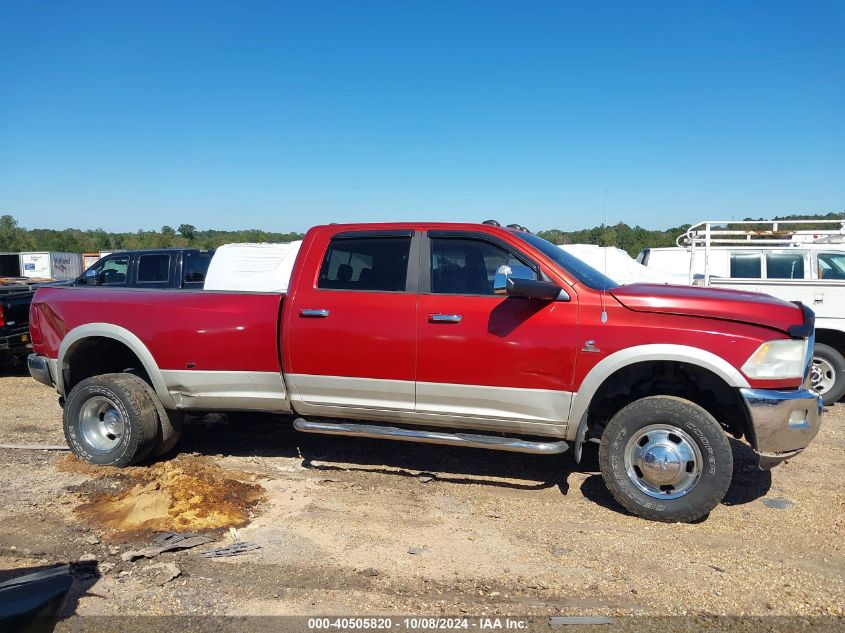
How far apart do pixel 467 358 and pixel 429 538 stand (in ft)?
4.04

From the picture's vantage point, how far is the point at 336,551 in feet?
12.4

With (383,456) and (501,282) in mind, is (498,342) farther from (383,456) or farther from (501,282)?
(383,456)

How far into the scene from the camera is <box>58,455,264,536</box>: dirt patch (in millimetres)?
4180

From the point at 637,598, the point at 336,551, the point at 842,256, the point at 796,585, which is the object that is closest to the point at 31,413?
the point at 336,551

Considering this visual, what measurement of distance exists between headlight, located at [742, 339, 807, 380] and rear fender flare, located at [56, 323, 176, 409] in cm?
439

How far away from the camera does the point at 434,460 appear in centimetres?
545

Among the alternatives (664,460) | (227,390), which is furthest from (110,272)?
(664,460)

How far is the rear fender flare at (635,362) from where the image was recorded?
3908mm

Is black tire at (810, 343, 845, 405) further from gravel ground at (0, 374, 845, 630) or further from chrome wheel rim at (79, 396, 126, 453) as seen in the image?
chrome wheel rim at (79, 396, 126, 453)

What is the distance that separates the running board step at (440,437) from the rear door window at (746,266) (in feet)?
21.2

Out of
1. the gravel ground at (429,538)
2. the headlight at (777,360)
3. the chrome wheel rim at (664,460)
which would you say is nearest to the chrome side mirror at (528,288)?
the chrome wheel rim at (664,460)

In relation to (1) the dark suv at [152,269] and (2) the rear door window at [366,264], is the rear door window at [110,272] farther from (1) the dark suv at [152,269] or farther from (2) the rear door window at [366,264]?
(2) the rear door window at [366,264]

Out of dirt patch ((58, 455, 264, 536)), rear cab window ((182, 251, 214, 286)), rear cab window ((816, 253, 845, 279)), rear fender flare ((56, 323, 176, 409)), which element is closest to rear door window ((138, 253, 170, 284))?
rear cab window ((182, 251, 214, 286))

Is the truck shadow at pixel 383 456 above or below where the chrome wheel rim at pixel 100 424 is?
below
